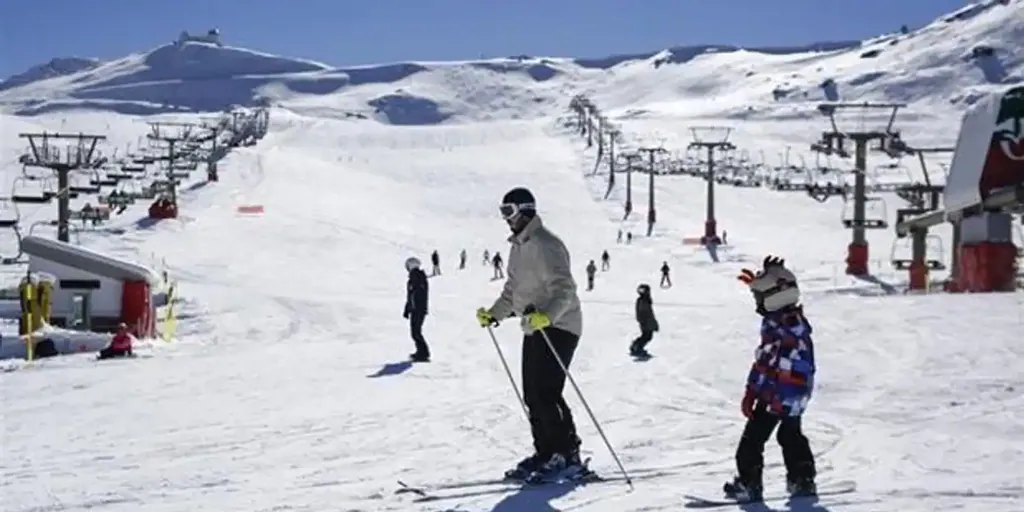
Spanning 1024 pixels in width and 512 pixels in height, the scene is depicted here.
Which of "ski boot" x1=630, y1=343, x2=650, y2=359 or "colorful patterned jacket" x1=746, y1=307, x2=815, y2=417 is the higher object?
"colorful patterned jacket" x1=746, y1=307, x2=815, y2=417

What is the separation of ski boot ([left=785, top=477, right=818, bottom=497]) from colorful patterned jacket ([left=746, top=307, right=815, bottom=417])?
1.20 feet

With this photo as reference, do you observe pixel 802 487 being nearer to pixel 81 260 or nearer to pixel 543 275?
pixel 543 275

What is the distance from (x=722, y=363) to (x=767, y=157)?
274ft

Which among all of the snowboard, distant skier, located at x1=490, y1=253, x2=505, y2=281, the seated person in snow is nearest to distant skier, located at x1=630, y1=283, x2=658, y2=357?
the seated person in snow

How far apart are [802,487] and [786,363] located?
65 cm

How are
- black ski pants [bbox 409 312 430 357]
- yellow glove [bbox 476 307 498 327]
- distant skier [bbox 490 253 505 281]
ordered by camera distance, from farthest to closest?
distant skier [bbox 490 253 505 281], black ski pants [bbox 409 312 430 357], yellow glove [bbox 476 307 498 327]

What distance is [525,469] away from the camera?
20.7 ft

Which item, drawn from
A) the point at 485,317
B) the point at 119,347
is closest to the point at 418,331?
the point at 119,347

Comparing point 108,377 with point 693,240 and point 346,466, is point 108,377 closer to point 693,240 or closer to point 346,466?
point 346,466

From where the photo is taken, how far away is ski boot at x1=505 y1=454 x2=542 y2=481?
20.6 ft

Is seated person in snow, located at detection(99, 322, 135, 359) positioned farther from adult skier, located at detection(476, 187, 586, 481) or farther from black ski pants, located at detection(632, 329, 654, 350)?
adult skier, located at detection(476, 187, 586, 481)

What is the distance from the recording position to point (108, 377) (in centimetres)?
1198

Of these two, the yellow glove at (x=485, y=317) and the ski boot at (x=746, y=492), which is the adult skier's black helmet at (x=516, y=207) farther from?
the ski boot at (x=746, y=492)

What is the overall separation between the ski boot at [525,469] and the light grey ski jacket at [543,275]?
26.9 inches
